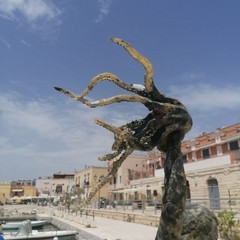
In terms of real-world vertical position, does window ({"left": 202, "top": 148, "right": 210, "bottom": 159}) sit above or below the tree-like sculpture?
above

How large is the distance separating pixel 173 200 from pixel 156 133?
1.00m

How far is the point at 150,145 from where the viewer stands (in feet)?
15.2

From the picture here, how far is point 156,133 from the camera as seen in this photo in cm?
466

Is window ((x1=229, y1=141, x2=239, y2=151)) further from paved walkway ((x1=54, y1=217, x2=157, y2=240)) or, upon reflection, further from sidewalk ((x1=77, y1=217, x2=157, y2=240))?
sidewalk ((x1=77, y1=217, x2=157, y2=240))

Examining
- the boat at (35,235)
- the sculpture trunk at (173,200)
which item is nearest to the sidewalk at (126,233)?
the boat at (35,235)

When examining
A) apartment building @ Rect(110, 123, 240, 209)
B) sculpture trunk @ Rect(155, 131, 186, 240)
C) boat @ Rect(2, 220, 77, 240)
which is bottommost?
boat @ Rect(2, 220, 77, 240)

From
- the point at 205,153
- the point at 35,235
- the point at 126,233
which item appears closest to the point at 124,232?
the point at 126,233

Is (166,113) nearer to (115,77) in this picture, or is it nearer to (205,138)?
(115,77)

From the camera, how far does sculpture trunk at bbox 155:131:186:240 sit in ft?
13.8

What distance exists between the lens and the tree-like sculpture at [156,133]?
4246mm

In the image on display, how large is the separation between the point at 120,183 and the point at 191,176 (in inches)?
1027

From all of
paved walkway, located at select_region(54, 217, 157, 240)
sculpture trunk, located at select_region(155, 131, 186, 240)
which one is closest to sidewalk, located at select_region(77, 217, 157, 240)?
paved walkway, located at select_region(54, 217, 157, 240)

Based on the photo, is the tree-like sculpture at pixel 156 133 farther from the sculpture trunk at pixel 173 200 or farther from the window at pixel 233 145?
the window at pixel 233 145

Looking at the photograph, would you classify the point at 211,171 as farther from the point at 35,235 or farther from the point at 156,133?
the point at 156,133
